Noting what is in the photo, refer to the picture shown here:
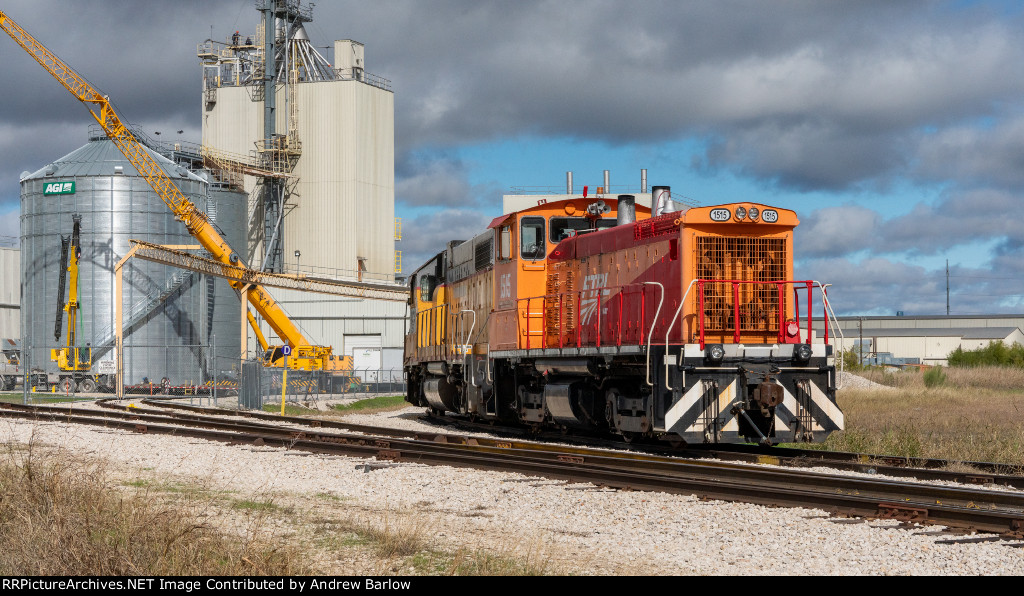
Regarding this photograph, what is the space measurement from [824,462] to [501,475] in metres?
4.44

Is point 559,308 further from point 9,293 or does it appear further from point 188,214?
point 9,293

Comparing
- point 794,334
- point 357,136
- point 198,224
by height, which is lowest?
point 794,334

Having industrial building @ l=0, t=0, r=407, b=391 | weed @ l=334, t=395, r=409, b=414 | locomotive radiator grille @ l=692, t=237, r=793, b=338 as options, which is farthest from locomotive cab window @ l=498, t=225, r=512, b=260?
industrial building @ l=0, t=0, r=407, b=391

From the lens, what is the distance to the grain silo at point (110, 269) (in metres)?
48.7

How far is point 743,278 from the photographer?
14070 millimetres

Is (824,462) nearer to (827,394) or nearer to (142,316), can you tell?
(827,394)

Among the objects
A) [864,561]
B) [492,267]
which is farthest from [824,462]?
[492,267]

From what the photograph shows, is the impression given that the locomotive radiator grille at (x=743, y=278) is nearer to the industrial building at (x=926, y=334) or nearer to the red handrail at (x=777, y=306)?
the red handrail at (x=777, y=306)

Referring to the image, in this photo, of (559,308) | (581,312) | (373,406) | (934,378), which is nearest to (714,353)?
(581,312)

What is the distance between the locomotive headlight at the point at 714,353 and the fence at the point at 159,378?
25187 millimetres

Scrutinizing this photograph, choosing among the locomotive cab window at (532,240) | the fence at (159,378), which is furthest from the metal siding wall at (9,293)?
the locomotive cab window at (532,240)

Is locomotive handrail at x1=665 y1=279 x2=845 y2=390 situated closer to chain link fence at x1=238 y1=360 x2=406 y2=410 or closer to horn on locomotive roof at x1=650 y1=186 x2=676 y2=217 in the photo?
horn on locomotive roof at x1=650 y1=186 x2=676 y2=217

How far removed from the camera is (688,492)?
9688 mm

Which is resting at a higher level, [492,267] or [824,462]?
[492,267]
